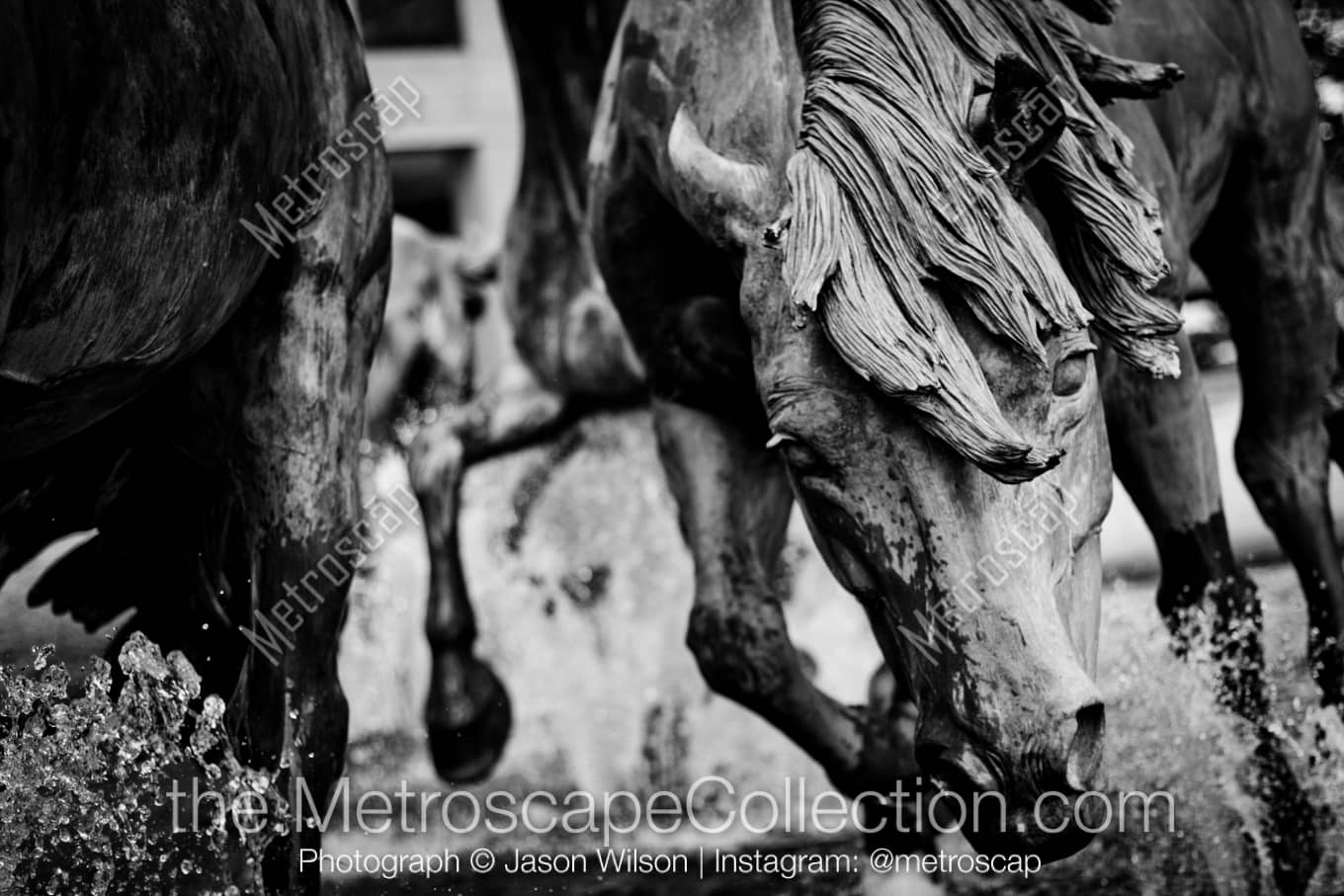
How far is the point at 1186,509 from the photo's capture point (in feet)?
13.5

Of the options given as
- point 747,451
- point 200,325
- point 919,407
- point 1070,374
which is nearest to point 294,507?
point 200,325

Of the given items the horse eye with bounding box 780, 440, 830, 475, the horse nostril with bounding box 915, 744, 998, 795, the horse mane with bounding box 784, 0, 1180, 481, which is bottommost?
the horse nostril with bounding box 915, 744, 998, 795

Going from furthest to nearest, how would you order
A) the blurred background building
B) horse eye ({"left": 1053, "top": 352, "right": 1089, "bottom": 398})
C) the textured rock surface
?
the blurred background building
the textured rock surface
horse eye ({"left": 1053, "top": 352, "right": 1089, "bottom": 398})

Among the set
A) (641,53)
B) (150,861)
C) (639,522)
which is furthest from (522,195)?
(150,861)

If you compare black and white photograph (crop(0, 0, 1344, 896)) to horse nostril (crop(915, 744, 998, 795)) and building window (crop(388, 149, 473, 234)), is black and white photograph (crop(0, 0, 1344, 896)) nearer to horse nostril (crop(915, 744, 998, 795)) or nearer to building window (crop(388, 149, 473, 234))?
horse nostril (crop(915, 744, 998, 795))

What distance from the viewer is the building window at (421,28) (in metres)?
17.4

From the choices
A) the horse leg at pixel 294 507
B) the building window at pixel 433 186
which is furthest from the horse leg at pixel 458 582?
the building window at pixel 433 186

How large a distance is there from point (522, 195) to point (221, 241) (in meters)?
3.03

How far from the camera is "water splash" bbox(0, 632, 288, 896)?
317 centimetres

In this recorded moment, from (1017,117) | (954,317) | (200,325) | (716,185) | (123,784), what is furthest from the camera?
(123,784)

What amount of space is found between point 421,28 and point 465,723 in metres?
12.9

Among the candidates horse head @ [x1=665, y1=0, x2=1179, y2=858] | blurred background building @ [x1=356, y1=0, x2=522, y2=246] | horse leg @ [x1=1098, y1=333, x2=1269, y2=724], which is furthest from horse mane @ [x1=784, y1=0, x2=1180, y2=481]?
blurred background building @ [x1=356, y1=0, x2=522, y2=246]

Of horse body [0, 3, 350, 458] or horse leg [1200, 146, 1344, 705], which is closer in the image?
horse body [0, 3, 350, 458]

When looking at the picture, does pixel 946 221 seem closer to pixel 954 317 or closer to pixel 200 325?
pixel 954 317
